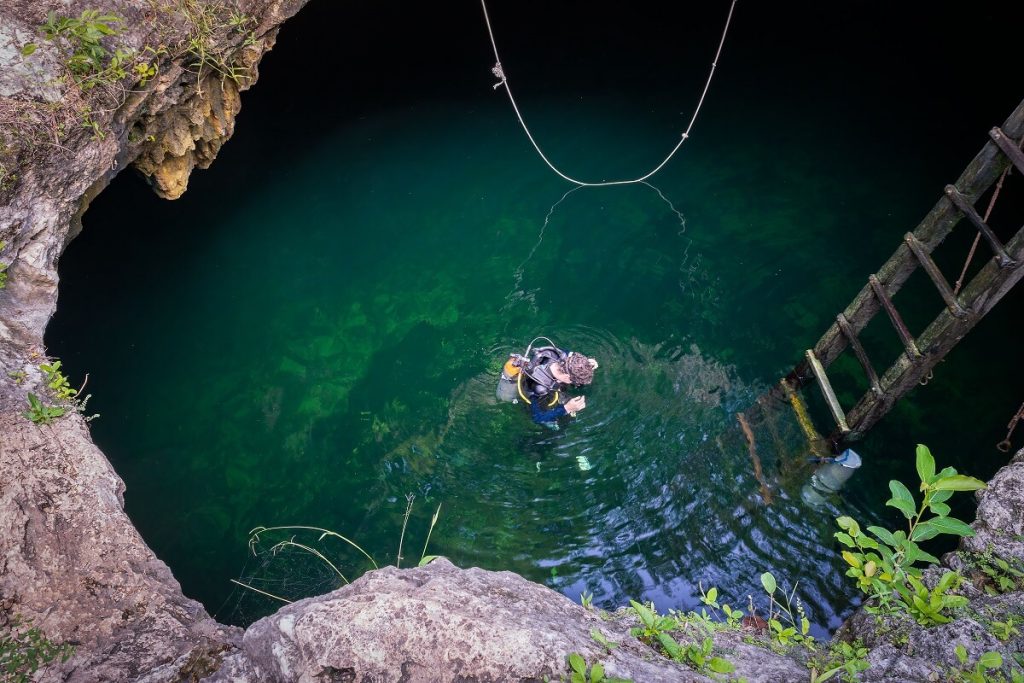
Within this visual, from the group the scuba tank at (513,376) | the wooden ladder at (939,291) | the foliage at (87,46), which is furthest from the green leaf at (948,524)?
the foliage at (87,46)

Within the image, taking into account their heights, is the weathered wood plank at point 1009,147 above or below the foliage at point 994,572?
above

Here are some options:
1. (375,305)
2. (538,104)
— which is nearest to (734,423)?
(375,305)

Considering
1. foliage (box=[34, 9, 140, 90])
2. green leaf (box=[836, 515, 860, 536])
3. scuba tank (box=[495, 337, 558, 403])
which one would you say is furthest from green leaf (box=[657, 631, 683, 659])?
foliage (box=[34, 9, 140, 90])

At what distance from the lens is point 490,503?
5871 mm

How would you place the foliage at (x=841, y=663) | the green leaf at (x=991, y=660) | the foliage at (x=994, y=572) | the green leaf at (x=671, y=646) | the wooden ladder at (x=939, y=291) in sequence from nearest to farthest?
the green leaf at (x=991, y=660)
the foliage at (x=841, y=663)
the green leaf at (x=671, y=646)
the foliage at (x=994, y=572)
the wooden ladder at (x=939, y=291)

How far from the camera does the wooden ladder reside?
444 cm

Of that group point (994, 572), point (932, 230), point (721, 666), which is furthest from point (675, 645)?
point (932, 230)

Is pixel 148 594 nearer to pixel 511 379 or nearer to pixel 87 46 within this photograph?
pixel 511 379

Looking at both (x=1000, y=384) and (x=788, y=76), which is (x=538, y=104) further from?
(x=1000, y=384)

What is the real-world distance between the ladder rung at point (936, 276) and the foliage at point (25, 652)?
5.73 m

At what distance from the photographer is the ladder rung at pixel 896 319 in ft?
16.3

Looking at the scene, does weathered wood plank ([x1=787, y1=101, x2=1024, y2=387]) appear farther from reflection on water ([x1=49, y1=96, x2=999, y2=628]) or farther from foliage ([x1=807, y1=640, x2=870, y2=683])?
foliage ([x1=807, y1=640, x2=870, y2=683])

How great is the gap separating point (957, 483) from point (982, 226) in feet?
9.48

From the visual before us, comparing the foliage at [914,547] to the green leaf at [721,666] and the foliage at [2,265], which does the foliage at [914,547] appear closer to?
the green leaf at [721,666]
